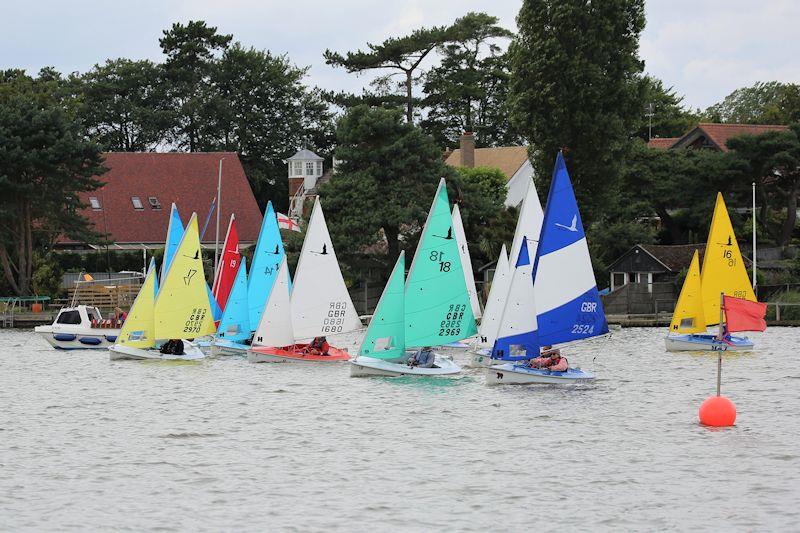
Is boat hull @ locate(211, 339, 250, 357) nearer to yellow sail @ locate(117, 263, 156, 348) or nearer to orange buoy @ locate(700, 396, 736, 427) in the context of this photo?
yellow sail @ locate(117, 263, 156, 348)

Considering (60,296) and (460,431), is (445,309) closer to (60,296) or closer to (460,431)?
(460,431)

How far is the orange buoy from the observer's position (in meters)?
29.6

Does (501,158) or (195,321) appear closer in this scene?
(195,321)

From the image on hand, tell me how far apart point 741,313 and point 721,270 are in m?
19.9

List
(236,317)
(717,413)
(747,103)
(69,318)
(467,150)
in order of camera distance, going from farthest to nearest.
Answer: (747,103) → (467,150) → (69,318) → (236,317) → (717,413)

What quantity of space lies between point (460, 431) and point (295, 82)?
75954 millimetres

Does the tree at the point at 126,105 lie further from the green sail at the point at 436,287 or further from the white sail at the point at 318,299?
the green sail at the point at 436,287

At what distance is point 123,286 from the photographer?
67938 mm

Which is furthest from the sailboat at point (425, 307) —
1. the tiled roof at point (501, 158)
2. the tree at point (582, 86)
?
the tiled roof at point (501, 158)

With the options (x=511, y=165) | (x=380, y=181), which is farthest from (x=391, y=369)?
(x=511, y=165)

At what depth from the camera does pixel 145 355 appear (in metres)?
44.9

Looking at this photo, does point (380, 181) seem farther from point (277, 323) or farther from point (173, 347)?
point (277, 323)

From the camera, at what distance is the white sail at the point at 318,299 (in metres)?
43.1

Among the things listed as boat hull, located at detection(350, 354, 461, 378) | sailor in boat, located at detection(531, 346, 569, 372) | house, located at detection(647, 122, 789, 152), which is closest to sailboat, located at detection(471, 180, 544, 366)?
boat hull, located at detection(350, 354, 461, 378)
